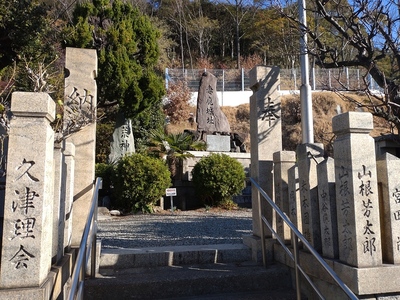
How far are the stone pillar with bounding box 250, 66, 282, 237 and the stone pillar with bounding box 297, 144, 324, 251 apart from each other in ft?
2.60

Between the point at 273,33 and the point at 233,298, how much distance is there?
2593cm

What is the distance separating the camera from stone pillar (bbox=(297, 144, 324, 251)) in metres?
3.43

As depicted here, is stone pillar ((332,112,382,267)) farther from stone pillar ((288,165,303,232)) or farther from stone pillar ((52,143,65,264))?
stone pillar ((52,143,65,264))

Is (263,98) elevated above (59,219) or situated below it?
above

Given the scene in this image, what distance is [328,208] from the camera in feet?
10.4

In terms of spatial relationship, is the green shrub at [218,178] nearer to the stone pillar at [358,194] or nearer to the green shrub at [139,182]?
the green shrub at [139,182]

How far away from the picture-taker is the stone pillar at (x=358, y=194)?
9.28 ft

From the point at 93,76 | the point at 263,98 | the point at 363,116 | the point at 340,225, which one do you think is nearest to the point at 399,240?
the point at 340,225

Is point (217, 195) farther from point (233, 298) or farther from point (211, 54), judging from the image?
point (211, 54)

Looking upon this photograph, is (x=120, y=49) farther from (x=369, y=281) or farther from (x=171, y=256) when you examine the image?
(x=369, y=281)

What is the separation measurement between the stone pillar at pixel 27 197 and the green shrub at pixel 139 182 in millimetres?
7871

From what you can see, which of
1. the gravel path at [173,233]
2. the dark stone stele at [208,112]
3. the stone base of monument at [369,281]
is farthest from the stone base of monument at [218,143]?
the stone base of monument at [369,281]

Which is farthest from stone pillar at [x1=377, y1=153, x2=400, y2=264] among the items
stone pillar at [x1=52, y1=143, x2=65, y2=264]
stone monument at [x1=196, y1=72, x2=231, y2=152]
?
stone monument at [x1=196, y1=72, x2=231, y2=152]

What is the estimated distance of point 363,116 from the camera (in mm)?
2926
